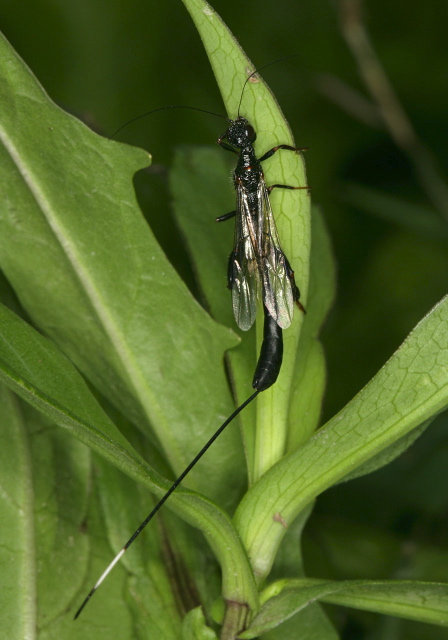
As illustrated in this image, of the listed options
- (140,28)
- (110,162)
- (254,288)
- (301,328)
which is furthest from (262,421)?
(140,28)

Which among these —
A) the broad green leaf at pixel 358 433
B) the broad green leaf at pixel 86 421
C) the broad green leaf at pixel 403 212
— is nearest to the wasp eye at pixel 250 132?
the broad green leaf at pixel 358 433

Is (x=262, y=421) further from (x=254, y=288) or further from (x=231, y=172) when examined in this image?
(x=231, y=172)

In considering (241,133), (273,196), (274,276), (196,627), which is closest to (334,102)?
(241,133)

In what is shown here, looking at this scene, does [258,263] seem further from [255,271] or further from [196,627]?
[196,627]

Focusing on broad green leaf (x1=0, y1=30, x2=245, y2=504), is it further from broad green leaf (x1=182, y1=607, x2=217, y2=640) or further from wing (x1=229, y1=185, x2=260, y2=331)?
broad green leaf (x1=182, y1=607, x2=217, y2=640)

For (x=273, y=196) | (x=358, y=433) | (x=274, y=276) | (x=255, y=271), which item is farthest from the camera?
(x=255, y=271)

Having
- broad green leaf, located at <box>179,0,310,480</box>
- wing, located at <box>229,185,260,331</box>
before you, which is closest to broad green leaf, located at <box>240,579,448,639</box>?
broad green leaf, located at <box>179,0,310,480</box>

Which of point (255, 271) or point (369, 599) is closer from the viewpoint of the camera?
point (369, 599)
